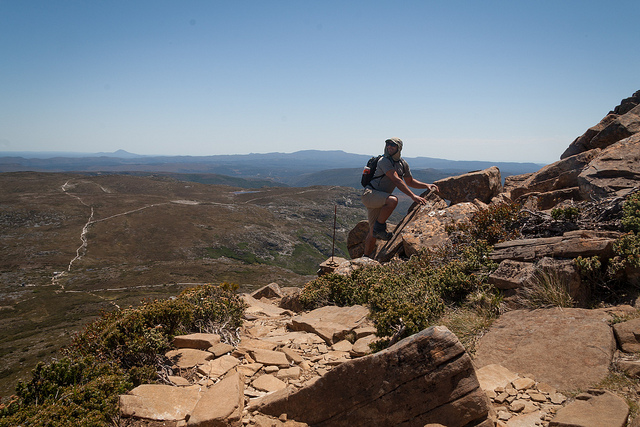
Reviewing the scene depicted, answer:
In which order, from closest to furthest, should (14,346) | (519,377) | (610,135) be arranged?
(519,377) → (610,135) → (14,346)

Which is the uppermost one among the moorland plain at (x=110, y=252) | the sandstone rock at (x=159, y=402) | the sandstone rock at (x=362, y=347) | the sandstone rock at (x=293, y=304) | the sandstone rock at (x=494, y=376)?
the sandstone rock at (x=494, y=376)

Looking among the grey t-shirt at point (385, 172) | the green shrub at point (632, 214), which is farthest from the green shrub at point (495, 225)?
the grey t-shirt at point (385, 172)

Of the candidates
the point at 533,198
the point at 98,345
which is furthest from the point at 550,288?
the point at 98,345

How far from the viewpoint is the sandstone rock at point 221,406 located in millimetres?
3935

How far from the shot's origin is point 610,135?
1228cm

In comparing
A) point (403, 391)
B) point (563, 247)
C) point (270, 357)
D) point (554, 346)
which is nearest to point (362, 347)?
point (270, 357)

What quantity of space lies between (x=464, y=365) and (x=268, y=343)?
3.62 m

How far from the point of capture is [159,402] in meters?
4.34

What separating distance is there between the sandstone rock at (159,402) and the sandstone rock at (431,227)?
710 centimetres

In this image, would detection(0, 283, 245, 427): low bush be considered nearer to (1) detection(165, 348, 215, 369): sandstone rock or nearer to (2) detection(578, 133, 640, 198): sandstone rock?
(1) detection(165, 348, 215, 369): sandstone rock

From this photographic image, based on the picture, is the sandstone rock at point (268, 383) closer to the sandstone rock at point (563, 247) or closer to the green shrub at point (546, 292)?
the green shrub at point (546, 292)

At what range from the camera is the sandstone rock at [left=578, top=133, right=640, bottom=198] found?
8125 mm

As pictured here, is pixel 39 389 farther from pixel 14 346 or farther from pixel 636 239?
pixel 14 346

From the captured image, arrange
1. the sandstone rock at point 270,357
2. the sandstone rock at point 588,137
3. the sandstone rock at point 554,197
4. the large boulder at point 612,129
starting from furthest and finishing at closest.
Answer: the sandstone rock at point 588,137 → the large boulder at point 612,129 → the sandstone rock at point 554,197 → the sandstone rock at point 270,357
